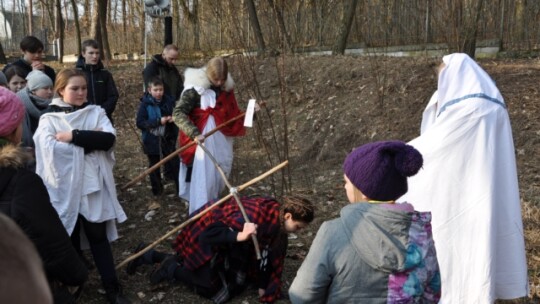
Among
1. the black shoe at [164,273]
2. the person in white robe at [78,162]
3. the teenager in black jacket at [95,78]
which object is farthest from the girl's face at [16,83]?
the black shoe at [164,273]

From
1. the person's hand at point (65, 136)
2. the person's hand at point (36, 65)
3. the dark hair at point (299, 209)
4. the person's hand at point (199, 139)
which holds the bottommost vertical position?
the dark hair at point (299, 209)

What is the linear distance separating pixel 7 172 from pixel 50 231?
1.16 ft

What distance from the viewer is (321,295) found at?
2.12 m

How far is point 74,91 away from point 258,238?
1.66 metres

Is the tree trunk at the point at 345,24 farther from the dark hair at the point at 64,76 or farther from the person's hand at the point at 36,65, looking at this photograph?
the dark hair at the point at 64,76

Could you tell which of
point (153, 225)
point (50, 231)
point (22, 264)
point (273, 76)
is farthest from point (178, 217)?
point (273, 76)

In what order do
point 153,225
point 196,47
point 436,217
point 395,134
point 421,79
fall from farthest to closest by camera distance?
point 196,47, point 421,79, point 395,134, point 153,225, point 436,217

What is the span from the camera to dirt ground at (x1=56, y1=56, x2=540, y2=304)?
5035 millimetres

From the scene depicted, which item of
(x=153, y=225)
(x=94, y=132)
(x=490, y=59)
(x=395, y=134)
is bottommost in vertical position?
(x=153, y=225)

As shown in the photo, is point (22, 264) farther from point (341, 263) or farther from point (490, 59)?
point (490, 59)

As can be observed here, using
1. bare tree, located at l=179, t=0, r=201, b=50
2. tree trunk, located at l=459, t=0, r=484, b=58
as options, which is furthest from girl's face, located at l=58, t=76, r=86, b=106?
bare tree, located at l=179, t=0, r=201, b=50

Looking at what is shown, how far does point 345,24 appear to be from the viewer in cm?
1288

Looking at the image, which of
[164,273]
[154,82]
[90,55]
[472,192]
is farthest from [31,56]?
[472,192]

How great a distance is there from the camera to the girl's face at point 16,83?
16.4 feet
